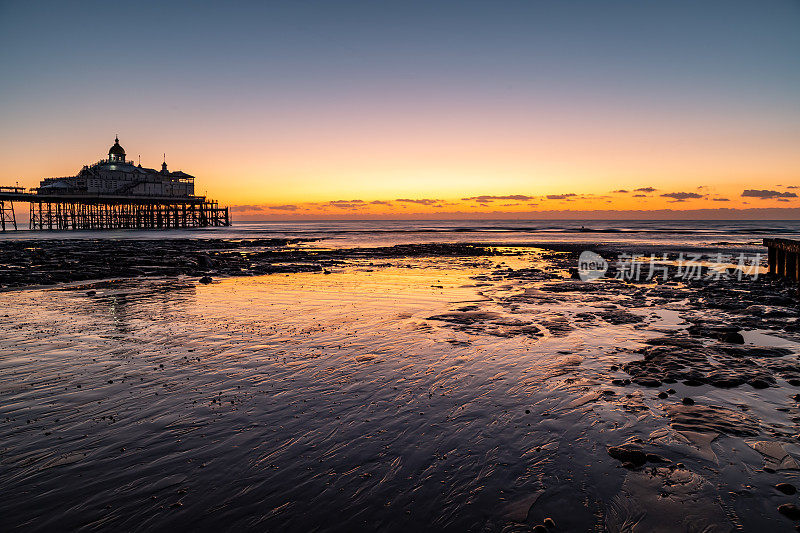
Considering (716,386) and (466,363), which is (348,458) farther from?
(716,386)

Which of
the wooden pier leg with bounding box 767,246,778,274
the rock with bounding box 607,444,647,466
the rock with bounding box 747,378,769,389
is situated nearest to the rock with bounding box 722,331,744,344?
the rock with bounding box 747,378,769,389

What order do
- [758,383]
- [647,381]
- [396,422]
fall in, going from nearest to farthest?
[396,422] < [758,383] < [647,381]

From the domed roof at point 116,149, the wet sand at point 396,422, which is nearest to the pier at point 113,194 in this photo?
the domed roof at point 116,149

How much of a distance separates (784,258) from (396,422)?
27.8m

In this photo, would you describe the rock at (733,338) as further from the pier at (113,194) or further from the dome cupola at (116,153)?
the dome cupola at (116,153)

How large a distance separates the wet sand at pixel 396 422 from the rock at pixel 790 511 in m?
0.02

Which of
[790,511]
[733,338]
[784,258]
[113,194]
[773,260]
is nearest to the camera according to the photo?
[790,511]

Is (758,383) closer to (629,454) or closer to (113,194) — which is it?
(629,454)

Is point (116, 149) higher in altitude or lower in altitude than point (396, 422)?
higher

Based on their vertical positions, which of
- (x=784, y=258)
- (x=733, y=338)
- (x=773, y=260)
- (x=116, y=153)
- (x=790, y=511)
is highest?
(x=116, y=153)

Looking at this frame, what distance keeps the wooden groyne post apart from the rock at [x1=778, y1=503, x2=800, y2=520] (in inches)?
885

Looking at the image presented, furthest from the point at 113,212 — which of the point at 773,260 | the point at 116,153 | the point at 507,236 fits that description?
the point at 773,260

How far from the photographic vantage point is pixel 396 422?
6.13 m

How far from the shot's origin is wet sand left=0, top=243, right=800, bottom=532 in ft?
14.0
